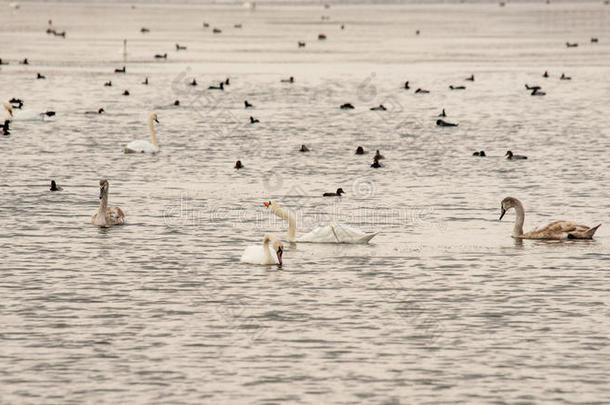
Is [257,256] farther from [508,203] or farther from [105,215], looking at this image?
[508,203]

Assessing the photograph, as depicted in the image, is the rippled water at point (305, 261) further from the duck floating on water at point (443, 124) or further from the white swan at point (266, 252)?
the duck floating on water at point (443, 124)

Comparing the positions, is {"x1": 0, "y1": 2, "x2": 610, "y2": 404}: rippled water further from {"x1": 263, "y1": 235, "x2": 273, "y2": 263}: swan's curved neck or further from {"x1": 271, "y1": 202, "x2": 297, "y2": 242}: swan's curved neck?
{"x1": 271, "y1": 202, "x2": 297, "y2": 242}: swan's curved neck

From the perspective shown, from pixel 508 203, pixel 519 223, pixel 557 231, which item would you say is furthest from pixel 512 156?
pixel 557 231

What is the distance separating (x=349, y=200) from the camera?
3891cm

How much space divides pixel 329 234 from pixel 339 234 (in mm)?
252

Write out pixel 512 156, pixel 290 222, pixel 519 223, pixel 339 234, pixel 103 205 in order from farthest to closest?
pixel 512 156 < pixel 103 205 < pixel 519 223 < pixel 290 222 < pixel 339 234

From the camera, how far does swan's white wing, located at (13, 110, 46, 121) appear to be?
6206cm

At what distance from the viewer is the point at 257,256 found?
29250mm

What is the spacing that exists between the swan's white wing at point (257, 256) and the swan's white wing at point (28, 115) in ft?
115

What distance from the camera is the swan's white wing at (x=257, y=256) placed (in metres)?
29.2

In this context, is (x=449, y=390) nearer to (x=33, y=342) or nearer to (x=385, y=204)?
(x=33, y=342)

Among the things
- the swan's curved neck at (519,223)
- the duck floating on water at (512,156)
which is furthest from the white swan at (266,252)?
the duck floating on water at (512,156)

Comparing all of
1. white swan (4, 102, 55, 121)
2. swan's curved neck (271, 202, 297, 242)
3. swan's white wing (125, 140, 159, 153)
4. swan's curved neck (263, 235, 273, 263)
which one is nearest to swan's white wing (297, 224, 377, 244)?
swan's curved neck (271, 202, 297, 242)

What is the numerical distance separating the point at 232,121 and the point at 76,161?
16361mm
